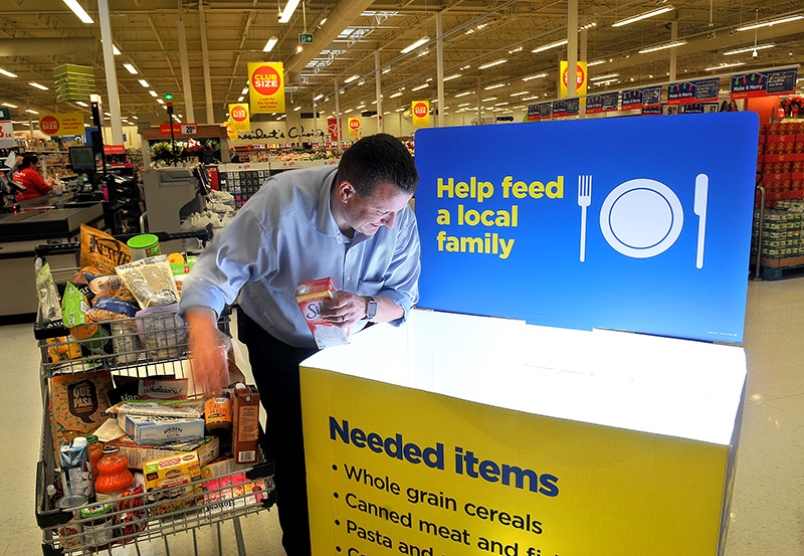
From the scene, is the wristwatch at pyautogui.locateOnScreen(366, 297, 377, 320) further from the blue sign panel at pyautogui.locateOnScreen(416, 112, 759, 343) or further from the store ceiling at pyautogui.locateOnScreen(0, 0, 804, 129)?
the store ceiling at pyautogui.locateOnScreen(0, 0, 804, 129)

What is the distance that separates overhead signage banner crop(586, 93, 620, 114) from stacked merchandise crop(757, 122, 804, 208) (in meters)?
6.18

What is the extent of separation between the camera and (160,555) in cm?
249

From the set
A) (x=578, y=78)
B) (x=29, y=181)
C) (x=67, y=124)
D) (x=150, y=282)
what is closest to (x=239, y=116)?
(x=67, y=124)

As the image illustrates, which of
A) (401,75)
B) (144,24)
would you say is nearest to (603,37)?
(401,75)

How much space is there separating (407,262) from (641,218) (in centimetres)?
65

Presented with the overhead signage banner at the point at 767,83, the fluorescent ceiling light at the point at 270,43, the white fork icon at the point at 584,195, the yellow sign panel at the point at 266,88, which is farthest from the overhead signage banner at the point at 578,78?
the white fork icon at the point at 584,195

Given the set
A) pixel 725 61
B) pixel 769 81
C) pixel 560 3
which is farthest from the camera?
pixel 725 61

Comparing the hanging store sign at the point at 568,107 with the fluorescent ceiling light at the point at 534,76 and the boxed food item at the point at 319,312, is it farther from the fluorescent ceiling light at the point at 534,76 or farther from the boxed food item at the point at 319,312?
the fluorescent ceiling light at the point at 534,76

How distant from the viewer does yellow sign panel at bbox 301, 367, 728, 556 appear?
2.43 ft

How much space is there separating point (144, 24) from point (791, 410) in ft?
64.8

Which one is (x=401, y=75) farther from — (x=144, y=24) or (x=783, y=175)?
(x=783, y=175)

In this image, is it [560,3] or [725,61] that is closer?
[560,3]

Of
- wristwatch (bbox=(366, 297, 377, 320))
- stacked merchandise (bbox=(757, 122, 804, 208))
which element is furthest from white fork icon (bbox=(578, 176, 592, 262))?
stacked merchandise (bbox=(757, 122, 804, 208))

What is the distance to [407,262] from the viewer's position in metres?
1.73
